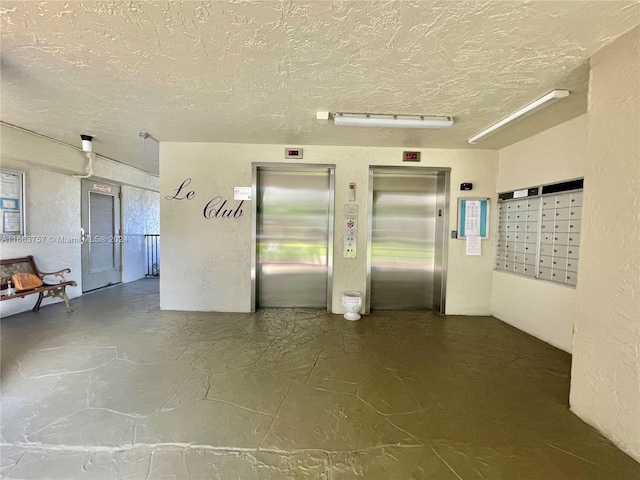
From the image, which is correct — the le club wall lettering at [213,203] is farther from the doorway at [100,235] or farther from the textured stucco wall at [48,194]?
the doorway at [100,235]

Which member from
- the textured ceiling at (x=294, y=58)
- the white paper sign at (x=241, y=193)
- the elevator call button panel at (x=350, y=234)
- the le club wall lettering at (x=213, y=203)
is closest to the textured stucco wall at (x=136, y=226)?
the le club wall lettering at (x=213, y=203)

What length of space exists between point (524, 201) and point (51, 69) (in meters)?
5.04

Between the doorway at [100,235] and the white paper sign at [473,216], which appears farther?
the doorway at [100,235]

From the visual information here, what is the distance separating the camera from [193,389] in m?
2.10

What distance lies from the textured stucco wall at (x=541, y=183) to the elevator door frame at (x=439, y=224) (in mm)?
742

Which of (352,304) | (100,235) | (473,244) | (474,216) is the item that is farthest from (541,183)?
(100,235)

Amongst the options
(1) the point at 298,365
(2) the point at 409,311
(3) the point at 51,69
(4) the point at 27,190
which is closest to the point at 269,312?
(1) the point at 298,365

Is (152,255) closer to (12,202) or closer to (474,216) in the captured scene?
(12,202)

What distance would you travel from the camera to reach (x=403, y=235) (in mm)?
4184

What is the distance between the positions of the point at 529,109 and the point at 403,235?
2.18 m

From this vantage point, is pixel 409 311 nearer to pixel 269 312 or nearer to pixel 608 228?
pixel 269 312

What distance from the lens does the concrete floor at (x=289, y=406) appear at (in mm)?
1452

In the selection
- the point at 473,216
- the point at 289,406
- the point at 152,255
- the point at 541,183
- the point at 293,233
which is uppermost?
the point at 541,183

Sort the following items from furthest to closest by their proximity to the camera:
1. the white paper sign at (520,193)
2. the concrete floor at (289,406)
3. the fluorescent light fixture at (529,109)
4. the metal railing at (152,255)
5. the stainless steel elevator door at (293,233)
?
the metal railing at (152,255)
the stainless steel elevator door at (293,233)
the white paper sign at (520,193)
the fluorescent light fixture at (529,109)
the concrete floor at (289,406)
